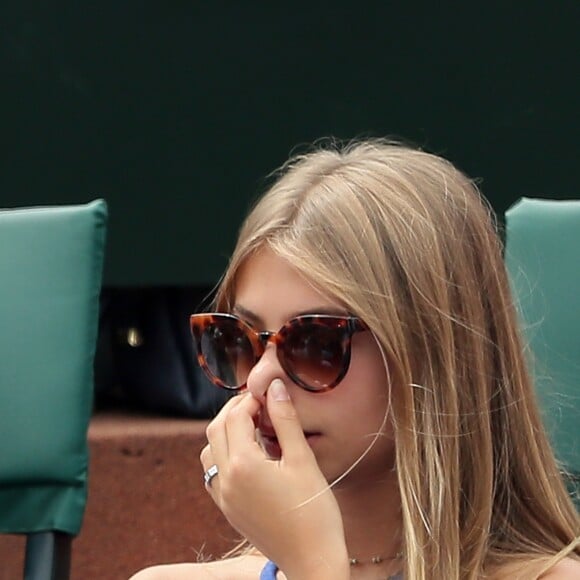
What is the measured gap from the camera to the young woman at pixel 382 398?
5.07 feet

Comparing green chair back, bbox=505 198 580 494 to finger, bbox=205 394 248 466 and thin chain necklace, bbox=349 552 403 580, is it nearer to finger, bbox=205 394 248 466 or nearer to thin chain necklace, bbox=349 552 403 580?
thin chain necklace, bbox=349 552 403 580

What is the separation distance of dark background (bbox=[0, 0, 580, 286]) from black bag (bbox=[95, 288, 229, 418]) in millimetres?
137

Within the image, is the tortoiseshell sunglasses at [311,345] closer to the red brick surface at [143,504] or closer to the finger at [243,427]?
the finger at [243,427]

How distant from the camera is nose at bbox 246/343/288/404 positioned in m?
1.57

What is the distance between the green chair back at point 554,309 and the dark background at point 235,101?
1265 mm

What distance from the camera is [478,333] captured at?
63.4 inches

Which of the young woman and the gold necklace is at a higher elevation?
the young woman

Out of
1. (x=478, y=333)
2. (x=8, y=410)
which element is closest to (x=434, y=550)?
(x=478, y=333)

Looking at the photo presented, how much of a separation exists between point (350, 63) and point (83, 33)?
2.07 feet

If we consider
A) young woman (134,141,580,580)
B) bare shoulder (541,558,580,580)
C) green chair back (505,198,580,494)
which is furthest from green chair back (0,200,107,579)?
bare shoulder (541,558,580,580)

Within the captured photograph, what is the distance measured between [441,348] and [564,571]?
0.93ft

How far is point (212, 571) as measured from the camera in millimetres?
1782

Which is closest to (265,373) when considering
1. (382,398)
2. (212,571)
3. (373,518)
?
(382,398)

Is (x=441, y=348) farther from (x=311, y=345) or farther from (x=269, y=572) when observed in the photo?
(x=269, y=572)
